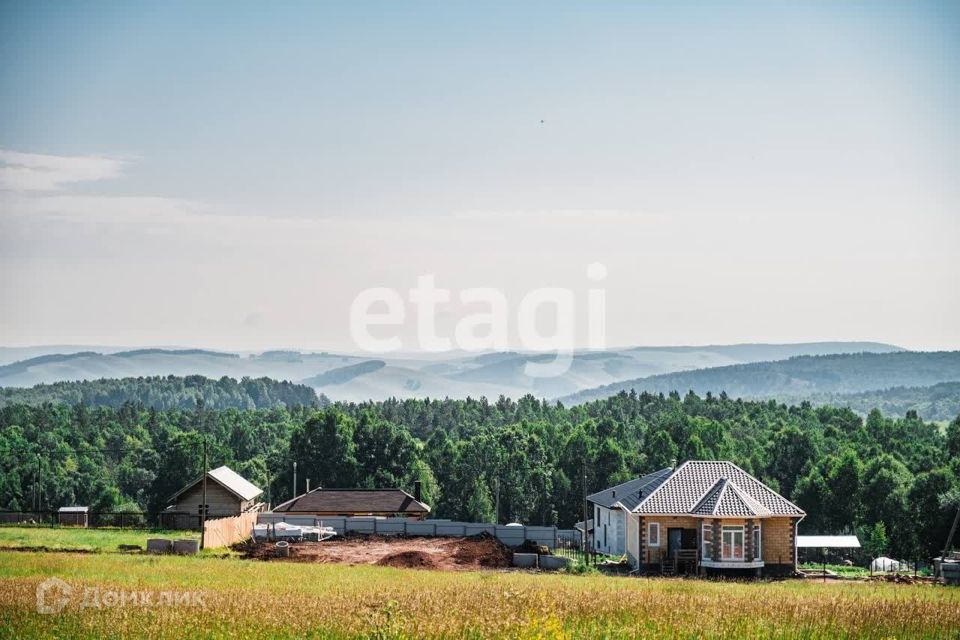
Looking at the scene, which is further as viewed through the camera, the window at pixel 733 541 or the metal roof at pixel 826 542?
the metal roof at pixel 826 542

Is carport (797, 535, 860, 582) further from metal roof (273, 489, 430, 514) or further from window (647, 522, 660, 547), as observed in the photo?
metal roof (273, 489, 430, 514)

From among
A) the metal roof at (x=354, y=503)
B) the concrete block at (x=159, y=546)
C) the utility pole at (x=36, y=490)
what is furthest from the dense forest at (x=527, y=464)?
the concrete block at (x=159, y=546)

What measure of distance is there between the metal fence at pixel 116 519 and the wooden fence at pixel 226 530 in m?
6.34

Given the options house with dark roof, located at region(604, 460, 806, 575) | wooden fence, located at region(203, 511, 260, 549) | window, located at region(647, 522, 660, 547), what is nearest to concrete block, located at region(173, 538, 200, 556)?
wooden fence, located at region(203, 511, 260, 549)

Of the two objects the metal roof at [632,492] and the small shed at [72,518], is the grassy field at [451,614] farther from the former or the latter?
the small shed at [72,518]

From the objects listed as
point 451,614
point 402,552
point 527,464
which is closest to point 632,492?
point 402,552

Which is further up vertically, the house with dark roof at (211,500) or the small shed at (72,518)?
the house with dark roof at (211,500)

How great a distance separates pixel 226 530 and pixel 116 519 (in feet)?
66.6

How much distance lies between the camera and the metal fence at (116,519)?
6291cm

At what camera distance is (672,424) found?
4341 inches

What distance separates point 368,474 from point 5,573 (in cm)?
5921

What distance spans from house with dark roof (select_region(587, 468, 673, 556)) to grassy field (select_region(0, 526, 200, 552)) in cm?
2250

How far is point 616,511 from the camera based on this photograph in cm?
5572

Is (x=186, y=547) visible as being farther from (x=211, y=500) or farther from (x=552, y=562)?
(x=211, y=500)
